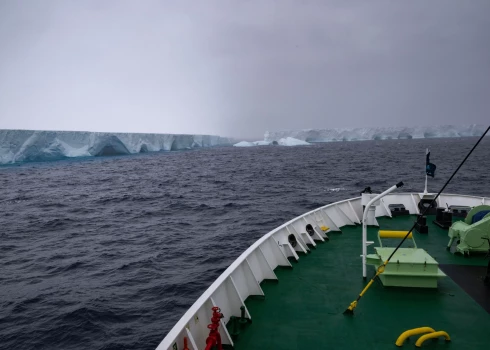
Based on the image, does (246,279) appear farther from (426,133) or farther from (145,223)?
(426,133)

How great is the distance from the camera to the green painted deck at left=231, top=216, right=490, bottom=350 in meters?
3.83

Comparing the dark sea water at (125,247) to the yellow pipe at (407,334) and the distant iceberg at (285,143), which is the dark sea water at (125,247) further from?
the distant iceberg at (285,143)

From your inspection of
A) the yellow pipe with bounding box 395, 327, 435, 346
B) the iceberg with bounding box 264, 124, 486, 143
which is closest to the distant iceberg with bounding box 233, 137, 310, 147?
the iceberg with bounding box 264, 124, 486, 143

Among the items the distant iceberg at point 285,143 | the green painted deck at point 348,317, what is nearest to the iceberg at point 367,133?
the distant iceberg at point 285,143

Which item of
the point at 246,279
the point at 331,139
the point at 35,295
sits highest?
the point at 331,139

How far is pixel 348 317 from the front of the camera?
14.3ft

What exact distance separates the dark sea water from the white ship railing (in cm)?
366

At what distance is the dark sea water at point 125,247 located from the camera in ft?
26.9

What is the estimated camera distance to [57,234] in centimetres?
1647

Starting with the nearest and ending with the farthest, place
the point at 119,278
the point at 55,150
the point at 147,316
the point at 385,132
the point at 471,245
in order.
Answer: the point at 471,245 < the point at 147,316 < the point at 119,278 < the point at 55,150 < the point at 385,132

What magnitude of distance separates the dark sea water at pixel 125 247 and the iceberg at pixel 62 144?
1087 inches

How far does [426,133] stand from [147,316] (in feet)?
516

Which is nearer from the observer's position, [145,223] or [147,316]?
[147,316]

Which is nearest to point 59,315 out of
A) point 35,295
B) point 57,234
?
point 35,295
